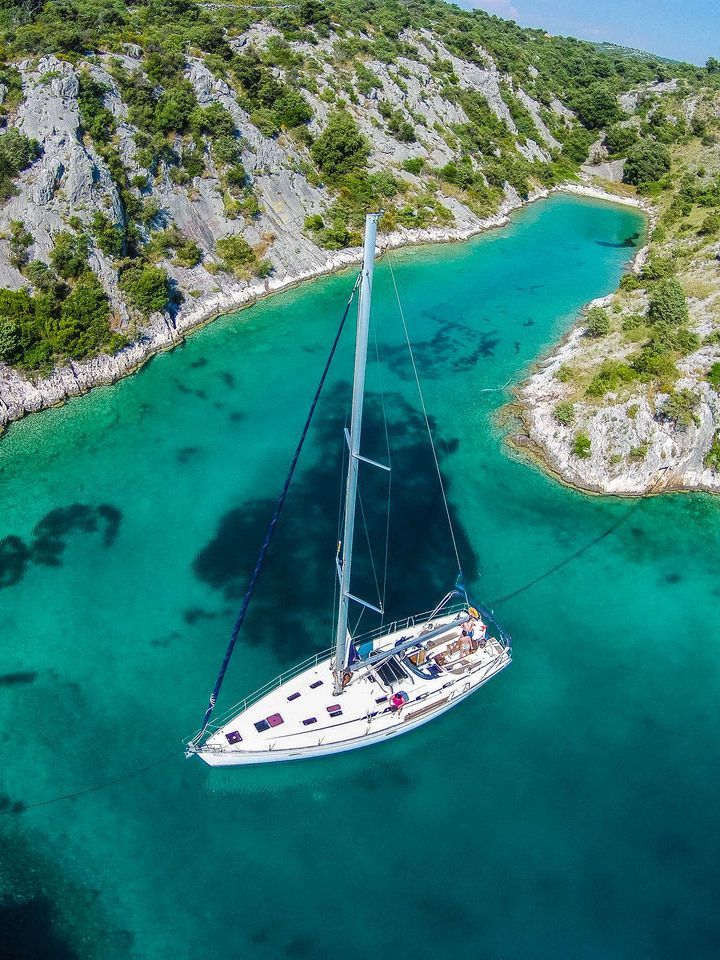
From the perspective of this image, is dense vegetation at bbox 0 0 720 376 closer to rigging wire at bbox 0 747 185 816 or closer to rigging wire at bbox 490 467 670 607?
rigging wire at bbox 490 467 670 607

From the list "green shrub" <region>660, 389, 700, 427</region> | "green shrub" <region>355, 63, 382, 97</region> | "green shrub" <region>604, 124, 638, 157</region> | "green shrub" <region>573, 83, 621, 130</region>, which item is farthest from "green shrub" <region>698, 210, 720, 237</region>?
"green shrub" <region>573, 83, 621, 130</region>

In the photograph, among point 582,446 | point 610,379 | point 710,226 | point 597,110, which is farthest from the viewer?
point 597,110

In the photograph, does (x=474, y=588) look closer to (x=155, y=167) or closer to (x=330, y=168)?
(x=155, y=167)

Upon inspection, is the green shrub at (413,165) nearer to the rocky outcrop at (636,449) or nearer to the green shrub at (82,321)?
the green shrub at (82,321)

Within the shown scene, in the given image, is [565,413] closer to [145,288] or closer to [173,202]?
[145,288]

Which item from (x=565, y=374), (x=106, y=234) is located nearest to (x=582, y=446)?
(x=565, y=374)

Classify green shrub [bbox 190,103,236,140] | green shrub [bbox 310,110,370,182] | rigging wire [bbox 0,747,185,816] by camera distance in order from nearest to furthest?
rigging wire [bbox 0,747,185,816] → green shrub [bbox 190,103,236,140] → green shrub [bbox 310,110,370,182]

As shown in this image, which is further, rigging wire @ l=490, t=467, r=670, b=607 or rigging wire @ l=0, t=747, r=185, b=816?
rigging wire @ l=490, t=467, r=670, b=607

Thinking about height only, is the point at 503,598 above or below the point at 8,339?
below
